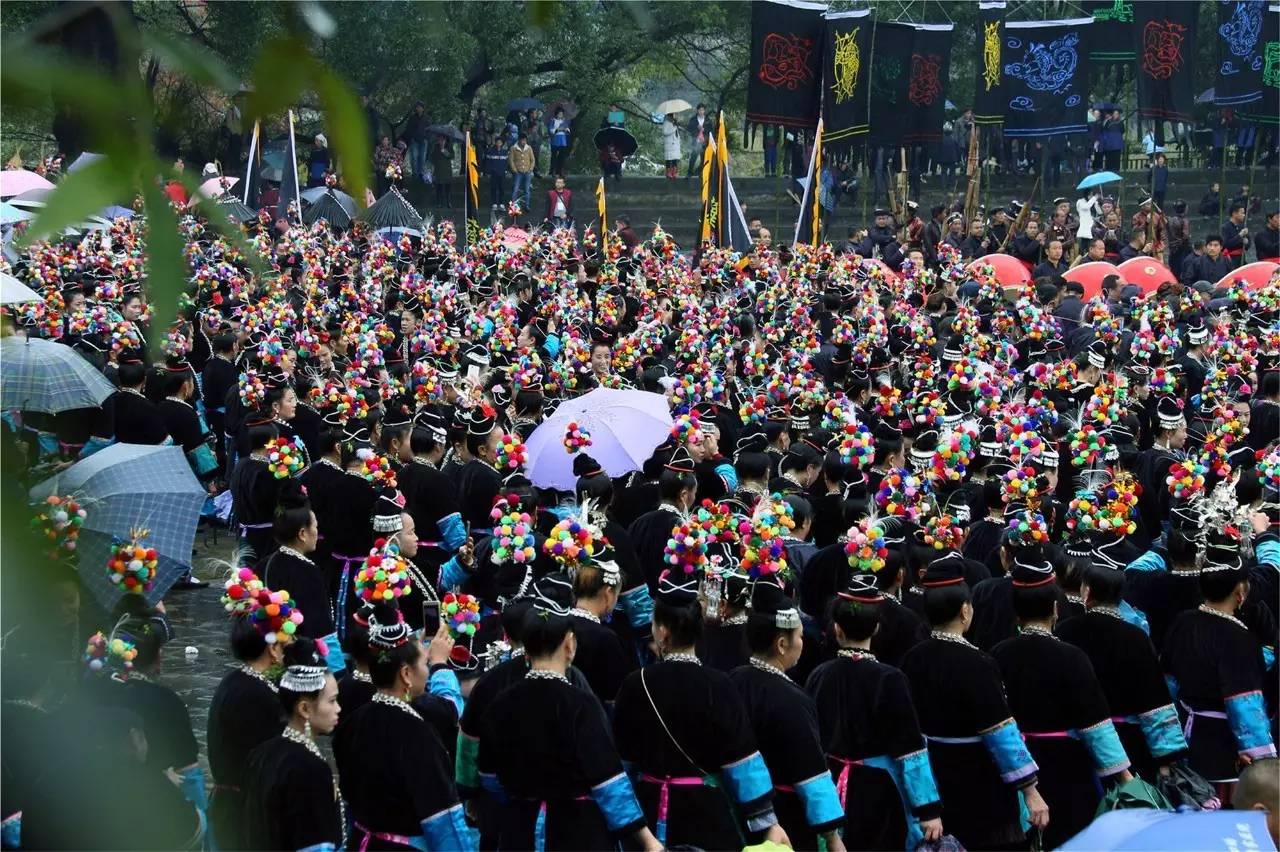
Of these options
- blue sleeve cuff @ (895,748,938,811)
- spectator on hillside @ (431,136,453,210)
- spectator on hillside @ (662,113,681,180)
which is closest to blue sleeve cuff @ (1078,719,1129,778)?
blue sleeve cuff @ (895,748,938,811)

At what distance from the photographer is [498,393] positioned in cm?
1066

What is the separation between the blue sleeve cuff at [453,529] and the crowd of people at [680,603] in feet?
0.06

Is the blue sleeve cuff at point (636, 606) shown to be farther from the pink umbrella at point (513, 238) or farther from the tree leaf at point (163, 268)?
the pink umbrella at point (513, 238)

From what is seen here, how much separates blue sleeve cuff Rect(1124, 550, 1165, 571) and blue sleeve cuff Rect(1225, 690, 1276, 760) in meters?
1.00

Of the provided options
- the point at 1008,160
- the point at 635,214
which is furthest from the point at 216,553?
the point at 1008,160

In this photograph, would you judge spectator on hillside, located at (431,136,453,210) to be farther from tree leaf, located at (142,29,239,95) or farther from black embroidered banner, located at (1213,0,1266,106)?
tree leaf, located at (142,29,239,95)

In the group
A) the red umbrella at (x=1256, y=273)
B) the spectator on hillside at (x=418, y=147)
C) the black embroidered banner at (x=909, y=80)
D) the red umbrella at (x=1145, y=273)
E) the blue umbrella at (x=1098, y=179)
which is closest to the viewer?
the red umbrella at (x=1256, y=273)

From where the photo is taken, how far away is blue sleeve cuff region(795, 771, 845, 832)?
516 centimetres

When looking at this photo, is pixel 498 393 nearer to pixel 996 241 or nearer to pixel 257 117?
pixel 257 117

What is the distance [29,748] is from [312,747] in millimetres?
3003

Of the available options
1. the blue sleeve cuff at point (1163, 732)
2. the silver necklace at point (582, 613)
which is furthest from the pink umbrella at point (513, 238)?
the blue sleeve cuff at point (1163, 732)

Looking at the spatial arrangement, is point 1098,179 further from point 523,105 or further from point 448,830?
point 448,830

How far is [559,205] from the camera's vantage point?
27219 millimetres

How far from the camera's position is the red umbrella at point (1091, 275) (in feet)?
57.2
